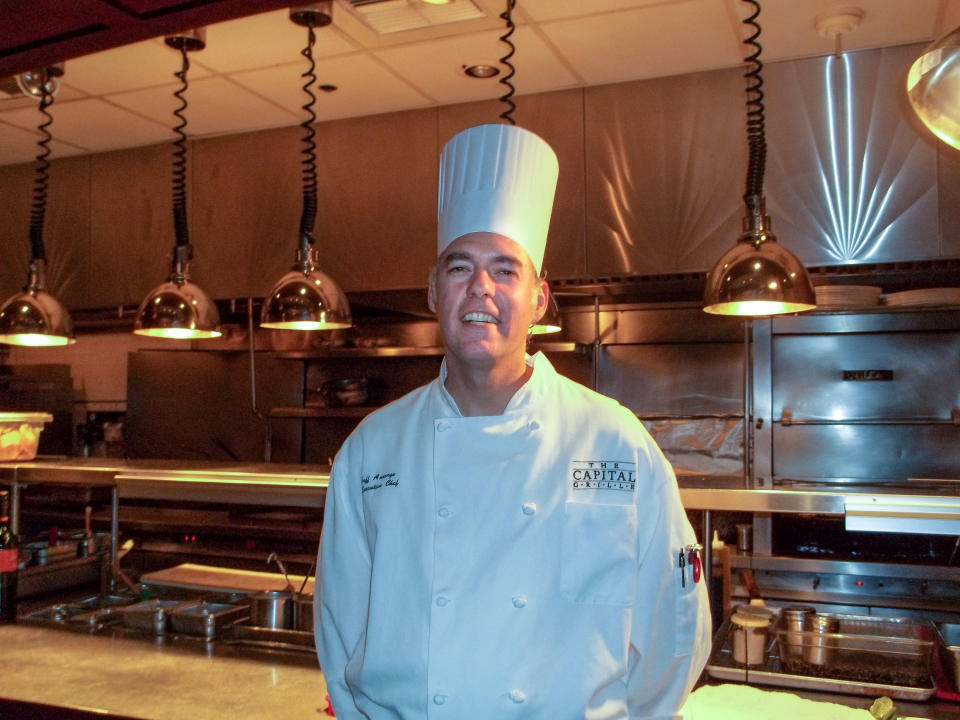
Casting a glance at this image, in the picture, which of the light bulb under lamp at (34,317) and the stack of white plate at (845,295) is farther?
the stack of white plate at (845,295)

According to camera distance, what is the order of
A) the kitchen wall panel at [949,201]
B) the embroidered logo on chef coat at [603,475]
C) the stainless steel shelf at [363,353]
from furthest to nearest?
the stainless steel shelf at [363,353] < the kitchen wall panel at [949,201] < the embroidered logo on chef coat at [603,475]

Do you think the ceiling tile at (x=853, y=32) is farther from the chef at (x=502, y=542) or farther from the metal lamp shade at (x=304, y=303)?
the chef at (x=502, y=542)

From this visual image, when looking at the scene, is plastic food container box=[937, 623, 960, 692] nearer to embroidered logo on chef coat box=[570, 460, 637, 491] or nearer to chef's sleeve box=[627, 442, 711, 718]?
chef's sleeve box=[627, 442, 711, 718]

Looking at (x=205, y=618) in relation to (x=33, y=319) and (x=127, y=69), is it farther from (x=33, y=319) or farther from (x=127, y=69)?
(x=127, y=69)

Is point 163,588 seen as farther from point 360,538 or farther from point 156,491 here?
point 360,538

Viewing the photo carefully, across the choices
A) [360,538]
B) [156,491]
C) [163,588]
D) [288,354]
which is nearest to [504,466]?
[360,538]

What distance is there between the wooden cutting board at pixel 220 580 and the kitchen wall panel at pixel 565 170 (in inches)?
74.9

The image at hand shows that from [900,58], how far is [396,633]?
3.37 m

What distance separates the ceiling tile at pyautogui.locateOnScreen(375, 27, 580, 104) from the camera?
3.59 meters

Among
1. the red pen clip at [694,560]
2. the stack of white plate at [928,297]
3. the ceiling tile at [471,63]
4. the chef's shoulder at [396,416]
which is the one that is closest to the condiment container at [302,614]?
the chef's shoulder at [396,416]

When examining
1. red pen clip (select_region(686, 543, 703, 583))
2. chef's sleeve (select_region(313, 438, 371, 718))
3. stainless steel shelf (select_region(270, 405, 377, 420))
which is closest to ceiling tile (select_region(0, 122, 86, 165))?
stainless steel shelf (select_region(270, 405, 377, 420))

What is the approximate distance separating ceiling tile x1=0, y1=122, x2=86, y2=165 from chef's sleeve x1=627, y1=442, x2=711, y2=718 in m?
4.55

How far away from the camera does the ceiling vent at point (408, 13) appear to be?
126 inches

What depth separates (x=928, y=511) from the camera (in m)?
2.46
